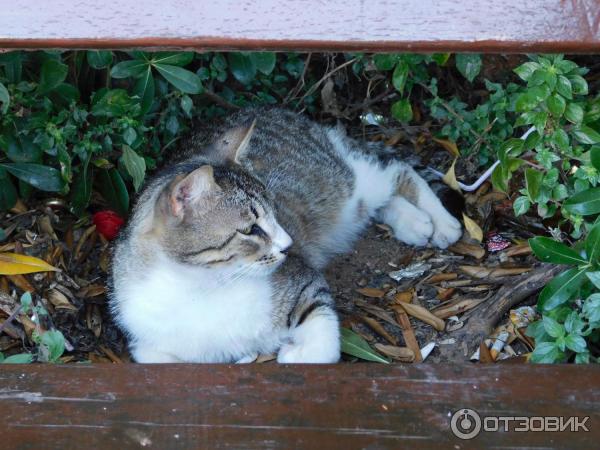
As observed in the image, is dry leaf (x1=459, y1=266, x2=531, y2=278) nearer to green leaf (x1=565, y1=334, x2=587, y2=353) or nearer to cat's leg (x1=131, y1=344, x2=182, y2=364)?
green leaf (x1=565, y1=334, x2=587, y2=353)

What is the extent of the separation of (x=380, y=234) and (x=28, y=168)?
68.7 inches

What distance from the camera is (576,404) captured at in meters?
2.20

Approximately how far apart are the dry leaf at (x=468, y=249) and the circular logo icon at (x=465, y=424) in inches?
70.9

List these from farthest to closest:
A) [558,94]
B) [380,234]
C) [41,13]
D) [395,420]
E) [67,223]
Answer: [380,234]
[67,223]
[558,94]
[41,13]
[395,420]

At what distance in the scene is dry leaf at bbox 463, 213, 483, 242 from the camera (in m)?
3.97

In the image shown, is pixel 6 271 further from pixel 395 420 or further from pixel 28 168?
pixel 395 420

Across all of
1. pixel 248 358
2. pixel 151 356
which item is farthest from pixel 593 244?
pixel 151 356

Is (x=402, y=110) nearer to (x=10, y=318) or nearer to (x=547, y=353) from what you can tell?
(x=547, y=353)

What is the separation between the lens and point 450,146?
4.46 metres

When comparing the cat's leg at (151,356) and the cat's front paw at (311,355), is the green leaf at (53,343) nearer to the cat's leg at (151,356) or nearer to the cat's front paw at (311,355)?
the cat's leg at (151,356)

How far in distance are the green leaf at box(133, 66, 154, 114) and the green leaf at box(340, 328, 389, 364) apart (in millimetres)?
1336

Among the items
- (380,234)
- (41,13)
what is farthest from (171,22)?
(380,234)

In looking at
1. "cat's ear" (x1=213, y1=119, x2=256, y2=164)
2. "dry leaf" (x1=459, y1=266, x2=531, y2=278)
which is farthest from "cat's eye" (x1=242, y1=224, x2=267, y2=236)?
"dry leaf" (x1=459, y1=266, x2=531, y2=278)

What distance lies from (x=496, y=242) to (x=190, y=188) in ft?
5.39
